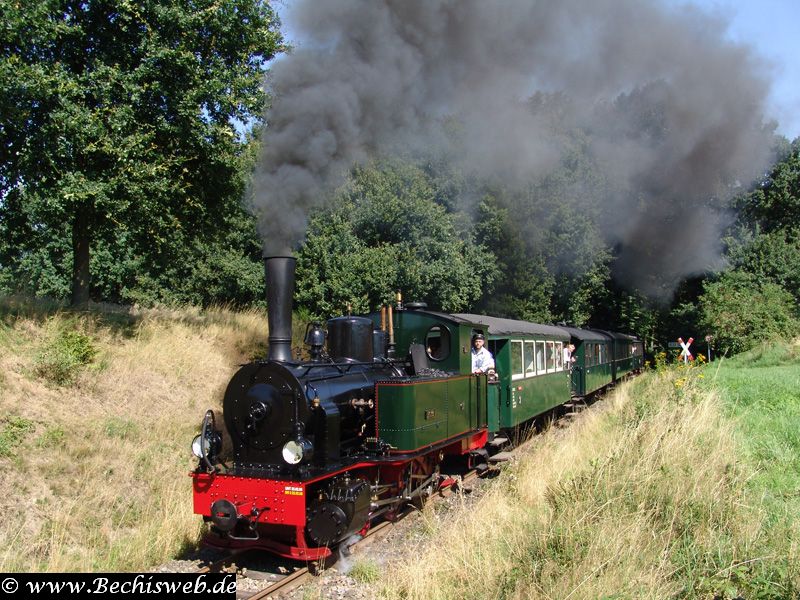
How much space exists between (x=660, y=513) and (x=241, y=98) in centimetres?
921

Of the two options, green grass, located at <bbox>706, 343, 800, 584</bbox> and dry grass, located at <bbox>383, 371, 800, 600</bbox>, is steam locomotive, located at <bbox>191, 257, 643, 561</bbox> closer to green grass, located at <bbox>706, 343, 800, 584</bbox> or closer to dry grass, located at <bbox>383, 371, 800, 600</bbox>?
dry grass, located at <bbox>383, 371, 800, 600</bbox>

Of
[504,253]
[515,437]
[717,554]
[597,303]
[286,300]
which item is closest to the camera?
[717,554]

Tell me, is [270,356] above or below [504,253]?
below

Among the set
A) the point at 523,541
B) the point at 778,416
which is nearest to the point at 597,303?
the point at 778,416

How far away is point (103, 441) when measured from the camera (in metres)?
8.19

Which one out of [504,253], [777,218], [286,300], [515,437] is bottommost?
[515,437]

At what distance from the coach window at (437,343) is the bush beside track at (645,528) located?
75.0 inches

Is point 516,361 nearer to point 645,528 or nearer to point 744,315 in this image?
point 645,528

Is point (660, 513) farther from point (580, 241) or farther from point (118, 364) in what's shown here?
point (580, 241)

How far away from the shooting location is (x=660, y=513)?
4906mm

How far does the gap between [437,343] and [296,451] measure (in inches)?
131

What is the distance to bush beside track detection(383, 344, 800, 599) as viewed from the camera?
4023mm

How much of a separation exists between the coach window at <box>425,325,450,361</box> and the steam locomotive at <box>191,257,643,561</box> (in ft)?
0.05

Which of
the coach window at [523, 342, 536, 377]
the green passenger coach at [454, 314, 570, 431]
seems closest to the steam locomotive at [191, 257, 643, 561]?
the green passenger coach at [454, 314, 570, 431]
